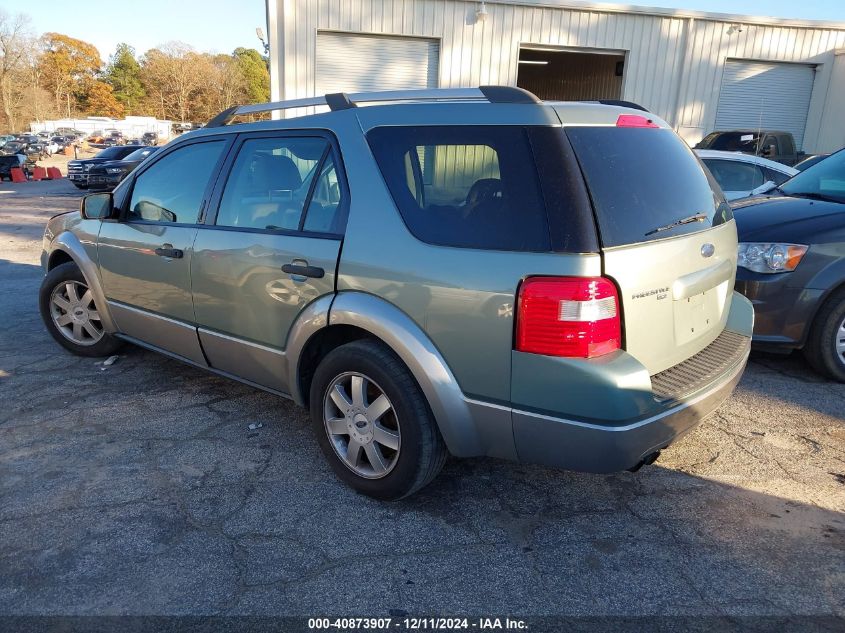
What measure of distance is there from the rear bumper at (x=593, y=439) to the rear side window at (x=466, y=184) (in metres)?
0.69

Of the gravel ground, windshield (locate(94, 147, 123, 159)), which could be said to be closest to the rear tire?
the gravel ground

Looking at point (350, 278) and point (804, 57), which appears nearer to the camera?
point (350, 278)

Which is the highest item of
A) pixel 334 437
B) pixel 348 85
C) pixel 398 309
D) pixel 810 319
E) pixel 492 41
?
pixel 492 41

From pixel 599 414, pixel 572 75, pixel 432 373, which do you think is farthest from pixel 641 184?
pixel 572 75

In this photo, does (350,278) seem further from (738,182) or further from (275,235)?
(738,182)

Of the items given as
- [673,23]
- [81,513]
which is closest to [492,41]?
[673,23]

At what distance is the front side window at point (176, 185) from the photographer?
3.68 m

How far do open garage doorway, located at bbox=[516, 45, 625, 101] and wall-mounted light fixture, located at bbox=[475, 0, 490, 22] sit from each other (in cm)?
299

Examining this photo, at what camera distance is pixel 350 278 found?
2799 mm

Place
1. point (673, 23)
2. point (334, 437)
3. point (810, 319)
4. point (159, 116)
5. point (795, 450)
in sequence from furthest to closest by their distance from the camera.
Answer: point (159, 116) < point (673, 23) < point (810, 319) < point (795, 450) < point (334, 437)

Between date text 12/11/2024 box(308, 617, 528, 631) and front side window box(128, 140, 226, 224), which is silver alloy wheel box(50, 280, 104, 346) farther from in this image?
date text 12/11/2024 box(308, 617, 528, 631)

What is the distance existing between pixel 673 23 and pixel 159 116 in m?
95.2

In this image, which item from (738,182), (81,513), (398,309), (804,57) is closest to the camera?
(398,309)

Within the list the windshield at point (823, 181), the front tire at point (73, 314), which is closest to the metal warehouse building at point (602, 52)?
the front tire at point (73, 314)
